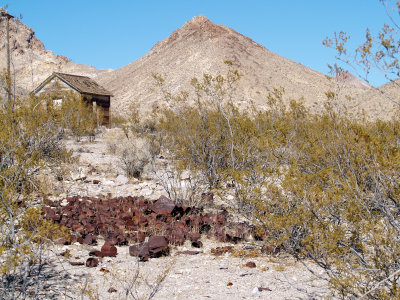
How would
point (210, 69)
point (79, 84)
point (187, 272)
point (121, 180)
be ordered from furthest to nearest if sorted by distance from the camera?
1. point (210, 69)
2. point (79, 84)
3. point (121, 180)
4. point (187, 272)

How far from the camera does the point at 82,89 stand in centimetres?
2659

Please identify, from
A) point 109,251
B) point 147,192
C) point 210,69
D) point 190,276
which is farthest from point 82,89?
point 210,69

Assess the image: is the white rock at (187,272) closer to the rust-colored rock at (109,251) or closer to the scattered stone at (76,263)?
the rust-colored rock at (109,251)

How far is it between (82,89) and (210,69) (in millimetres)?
33961

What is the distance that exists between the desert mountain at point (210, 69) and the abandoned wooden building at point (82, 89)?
914 inches

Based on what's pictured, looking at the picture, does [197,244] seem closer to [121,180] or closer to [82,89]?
[121,180]

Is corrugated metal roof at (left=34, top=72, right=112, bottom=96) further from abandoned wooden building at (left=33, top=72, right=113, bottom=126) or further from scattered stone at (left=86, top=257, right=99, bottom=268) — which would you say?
scattered stone at (left=86, top=257, right=99, bottom=268)

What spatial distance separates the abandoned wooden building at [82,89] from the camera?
1022 inches

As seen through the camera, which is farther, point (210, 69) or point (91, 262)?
point (210, 69)

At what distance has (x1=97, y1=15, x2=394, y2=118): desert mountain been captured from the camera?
56.8m

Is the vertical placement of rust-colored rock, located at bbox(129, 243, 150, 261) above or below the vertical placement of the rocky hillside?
below

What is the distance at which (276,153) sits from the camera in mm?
7109

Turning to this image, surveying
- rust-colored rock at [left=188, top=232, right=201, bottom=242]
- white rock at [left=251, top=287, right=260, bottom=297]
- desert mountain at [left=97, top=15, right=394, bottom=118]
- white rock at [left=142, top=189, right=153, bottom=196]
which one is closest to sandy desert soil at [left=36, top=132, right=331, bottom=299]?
white rock at [left=251, top=287, right=260, bottom=297]

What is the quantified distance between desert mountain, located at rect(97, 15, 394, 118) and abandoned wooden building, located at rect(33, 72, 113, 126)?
23.2m
